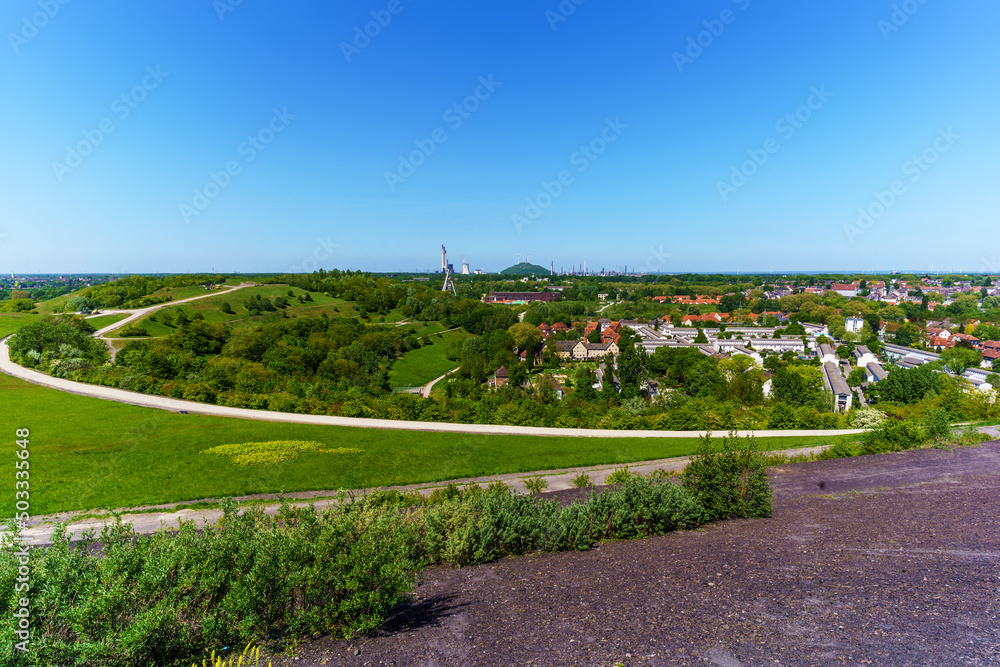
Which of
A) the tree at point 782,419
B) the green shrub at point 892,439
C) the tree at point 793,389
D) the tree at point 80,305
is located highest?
the tree at point 80,305

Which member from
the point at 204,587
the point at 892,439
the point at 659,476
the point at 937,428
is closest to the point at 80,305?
the point at 204,587

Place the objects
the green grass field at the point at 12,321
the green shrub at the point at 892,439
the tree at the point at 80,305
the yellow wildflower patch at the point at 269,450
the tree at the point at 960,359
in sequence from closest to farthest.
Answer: the green shrub at the point at 892,439 → the yellow wildflower patch at the point at 269,450 → the green grass field at the point at 12,321 → the tree at the point at 960,359 → the tree at the point at 80,305

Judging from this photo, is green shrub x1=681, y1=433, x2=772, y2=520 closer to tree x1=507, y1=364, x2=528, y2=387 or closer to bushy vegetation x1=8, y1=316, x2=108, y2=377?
tree x1=507, y1=364, x2=528, y2=387

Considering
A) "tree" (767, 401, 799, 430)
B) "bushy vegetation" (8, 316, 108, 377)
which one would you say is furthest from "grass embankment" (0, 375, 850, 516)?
"bushy vegetation" (8, 316, 108, 377)

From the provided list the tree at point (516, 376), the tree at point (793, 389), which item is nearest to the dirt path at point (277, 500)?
the tree at point (793, 389)

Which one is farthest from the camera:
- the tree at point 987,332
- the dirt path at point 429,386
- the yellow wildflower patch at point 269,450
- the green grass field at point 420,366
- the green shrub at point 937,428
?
the tree at point 987,332

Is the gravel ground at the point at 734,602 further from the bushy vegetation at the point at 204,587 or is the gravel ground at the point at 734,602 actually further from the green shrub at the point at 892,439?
the green shrub at the point at 892,439

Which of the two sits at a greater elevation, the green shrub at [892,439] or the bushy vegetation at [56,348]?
the bushy vegetation at [56,348]
